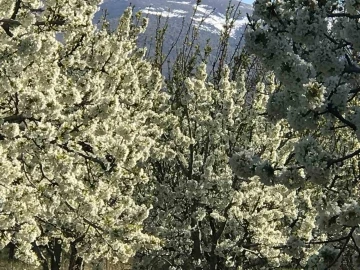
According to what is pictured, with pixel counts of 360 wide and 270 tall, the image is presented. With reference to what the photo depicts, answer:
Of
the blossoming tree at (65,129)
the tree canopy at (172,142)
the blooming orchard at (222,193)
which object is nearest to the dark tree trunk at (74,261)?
the tree canopy at (172,142)

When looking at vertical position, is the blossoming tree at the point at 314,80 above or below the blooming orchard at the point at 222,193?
below

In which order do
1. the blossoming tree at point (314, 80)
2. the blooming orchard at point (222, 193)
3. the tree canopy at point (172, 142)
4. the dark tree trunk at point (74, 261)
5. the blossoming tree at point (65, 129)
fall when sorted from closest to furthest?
1. the blossoming tree at point (314, 80)
2. the tree canopy at point (172, 142)
3. the blossoming tree at point (65, 129)
4. the blooming orchard at point (222, 193)
5. the dark tree trunk at point (74, 261)

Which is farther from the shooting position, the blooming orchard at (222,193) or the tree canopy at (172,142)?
the blooming orchard at (222,193)

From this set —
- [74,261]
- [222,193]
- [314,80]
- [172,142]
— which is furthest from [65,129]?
[74,261]

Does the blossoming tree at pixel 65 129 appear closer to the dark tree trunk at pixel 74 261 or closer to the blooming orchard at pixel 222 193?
the dark tree trunk at pixel 74 261

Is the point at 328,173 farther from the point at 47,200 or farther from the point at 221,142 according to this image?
the point at 221,142

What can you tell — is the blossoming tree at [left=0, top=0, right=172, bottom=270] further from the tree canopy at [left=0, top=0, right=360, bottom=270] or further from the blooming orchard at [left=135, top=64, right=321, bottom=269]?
the blooming orchard at [left=135, top=64, right=321, bottom=269]

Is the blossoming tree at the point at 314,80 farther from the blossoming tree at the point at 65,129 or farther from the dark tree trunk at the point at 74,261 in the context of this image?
the dark tree trunk at the point at 74,261

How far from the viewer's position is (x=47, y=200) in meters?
8.05

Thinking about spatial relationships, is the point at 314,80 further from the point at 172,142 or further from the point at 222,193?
the point at 172,142

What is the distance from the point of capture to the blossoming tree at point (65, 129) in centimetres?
688

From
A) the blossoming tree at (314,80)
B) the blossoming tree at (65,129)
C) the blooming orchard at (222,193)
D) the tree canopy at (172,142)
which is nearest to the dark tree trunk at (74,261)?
the tree canopy at (172,142)

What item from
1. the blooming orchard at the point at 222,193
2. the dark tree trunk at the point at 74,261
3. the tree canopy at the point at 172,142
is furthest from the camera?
the dark tree trunk at the point at 74,261

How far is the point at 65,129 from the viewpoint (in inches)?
285
